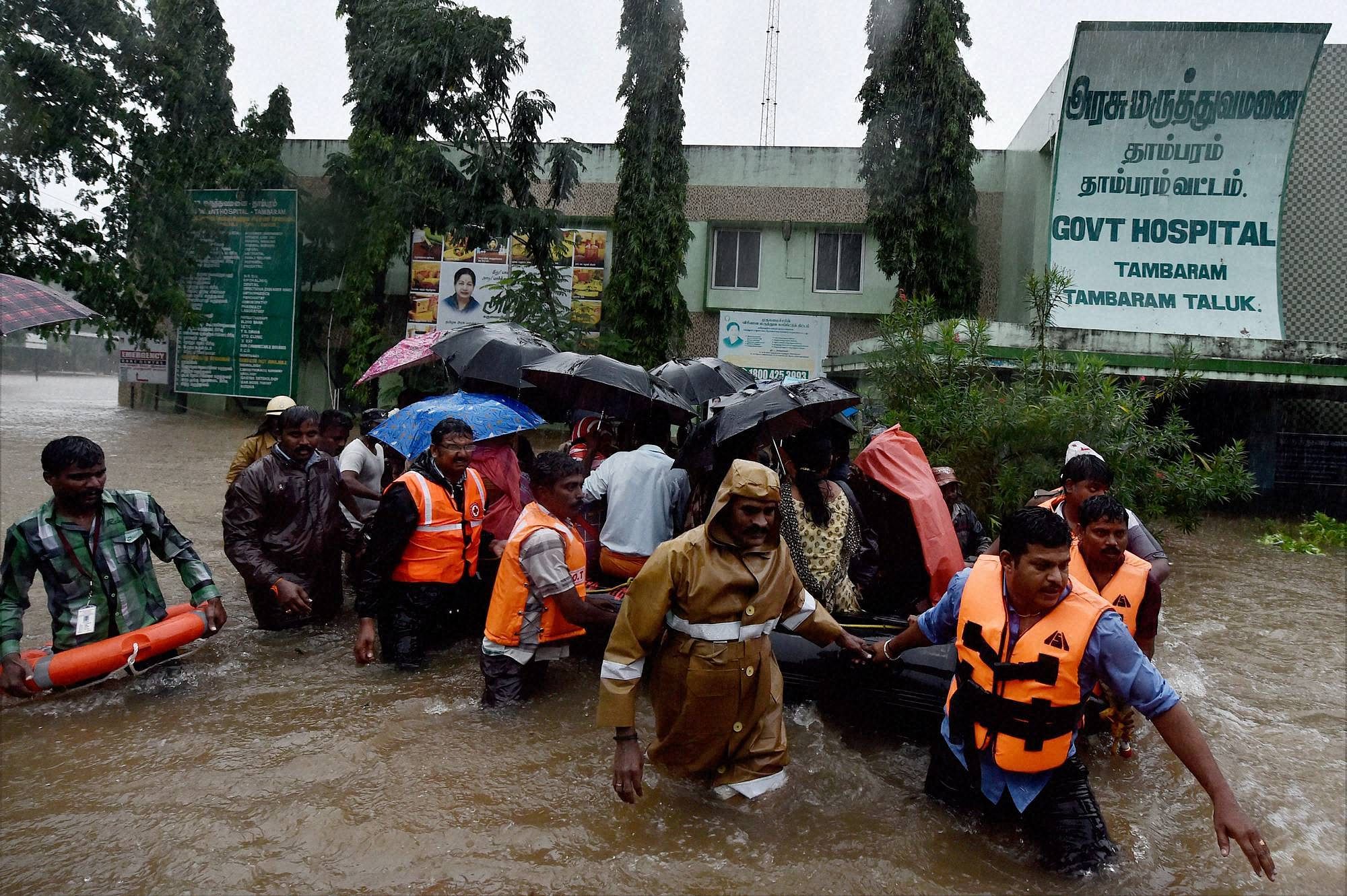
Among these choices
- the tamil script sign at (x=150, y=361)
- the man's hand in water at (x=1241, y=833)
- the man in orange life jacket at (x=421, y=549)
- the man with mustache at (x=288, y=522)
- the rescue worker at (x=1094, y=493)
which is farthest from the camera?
the tamil script sign at (x=150, y=361)

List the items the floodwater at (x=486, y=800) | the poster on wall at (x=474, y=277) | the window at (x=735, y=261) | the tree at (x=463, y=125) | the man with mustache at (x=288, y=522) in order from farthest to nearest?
the window at (x=735, y=261) → the poster on wall at (x=474, y=277) → the tree at (x=463, y=125) → the man with mustache at (x=288, y=522) → the floodwater at (x=486, y=800)

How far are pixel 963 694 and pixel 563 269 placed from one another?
60.6ft

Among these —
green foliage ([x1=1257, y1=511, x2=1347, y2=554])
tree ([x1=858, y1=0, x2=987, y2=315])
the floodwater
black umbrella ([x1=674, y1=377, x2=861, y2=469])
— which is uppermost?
tree ([x1=858, y1=0, x2=987, y2=315])

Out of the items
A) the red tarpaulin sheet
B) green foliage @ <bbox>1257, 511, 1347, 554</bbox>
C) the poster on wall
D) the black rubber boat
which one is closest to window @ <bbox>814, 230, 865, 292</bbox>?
the poster on wall

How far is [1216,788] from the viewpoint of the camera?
2.89 metres

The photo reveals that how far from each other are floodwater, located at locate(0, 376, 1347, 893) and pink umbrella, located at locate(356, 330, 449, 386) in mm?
2587

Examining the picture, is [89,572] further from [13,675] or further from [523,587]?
[523,587]

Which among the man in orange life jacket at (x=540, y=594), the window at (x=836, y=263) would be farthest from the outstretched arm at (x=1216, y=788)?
the window at (x=836, y=263)

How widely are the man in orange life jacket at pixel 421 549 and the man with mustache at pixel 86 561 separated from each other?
82 centimetres

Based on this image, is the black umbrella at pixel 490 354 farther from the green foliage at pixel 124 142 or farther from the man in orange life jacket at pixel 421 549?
the green foliage at pixel 124 142

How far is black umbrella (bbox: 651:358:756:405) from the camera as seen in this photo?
785cm

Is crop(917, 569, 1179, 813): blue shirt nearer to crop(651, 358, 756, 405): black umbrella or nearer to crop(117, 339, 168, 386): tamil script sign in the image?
crop(651, 358, 756, 405): black umbrella

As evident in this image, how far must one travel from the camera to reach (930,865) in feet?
12.0

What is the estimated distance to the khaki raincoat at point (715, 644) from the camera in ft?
11.1
